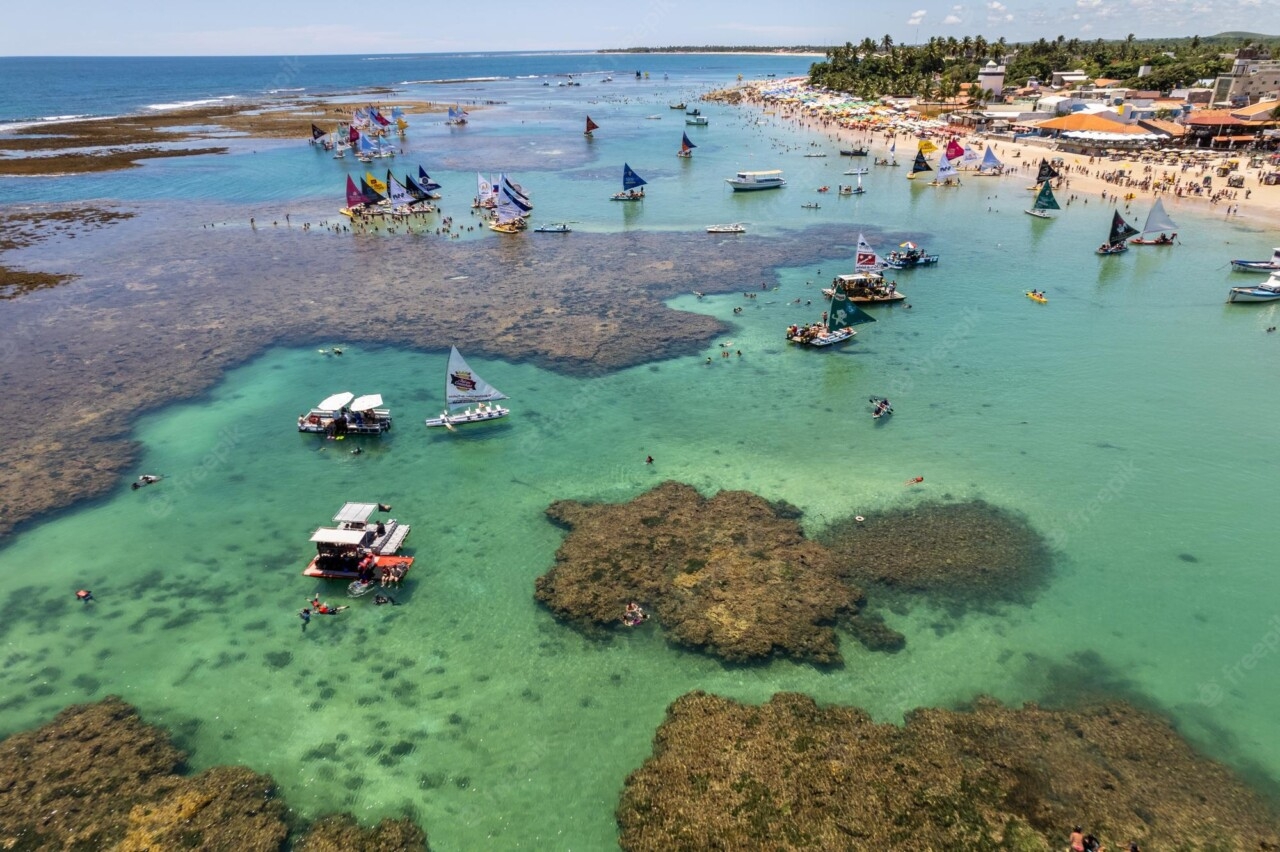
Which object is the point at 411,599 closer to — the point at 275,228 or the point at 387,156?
the point at 275,228

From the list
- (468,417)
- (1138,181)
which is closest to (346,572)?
(468,417)

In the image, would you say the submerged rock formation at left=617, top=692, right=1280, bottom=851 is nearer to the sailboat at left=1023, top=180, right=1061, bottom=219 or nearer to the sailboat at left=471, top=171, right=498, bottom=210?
the sailboat at left=1023, top=180, right=1061, bottom=219

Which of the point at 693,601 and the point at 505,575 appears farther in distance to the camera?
the point at 505,575

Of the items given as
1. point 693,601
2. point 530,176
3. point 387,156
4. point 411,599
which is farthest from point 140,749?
point 387,156

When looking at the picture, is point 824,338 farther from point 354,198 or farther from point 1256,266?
point 354,198

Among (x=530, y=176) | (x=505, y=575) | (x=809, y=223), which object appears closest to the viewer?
(x=505, y=575)

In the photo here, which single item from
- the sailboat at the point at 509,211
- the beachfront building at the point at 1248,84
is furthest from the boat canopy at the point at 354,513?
the beachfront building at the point at 1248,84

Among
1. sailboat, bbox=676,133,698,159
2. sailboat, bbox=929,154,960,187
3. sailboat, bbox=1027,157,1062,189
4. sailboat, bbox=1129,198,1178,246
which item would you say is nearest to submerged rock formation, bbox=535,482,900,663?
sailboat, bbox=1129,198,1178,246
